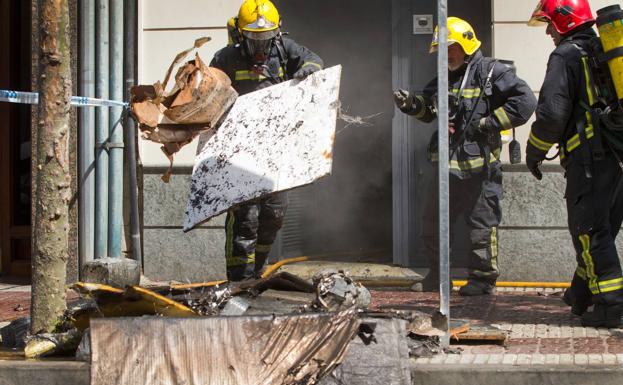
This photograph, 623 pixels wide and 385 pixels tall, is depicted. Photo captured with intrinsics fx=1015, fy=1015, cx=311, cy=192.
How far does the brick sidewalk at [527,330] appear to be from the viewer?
5031 millimetres

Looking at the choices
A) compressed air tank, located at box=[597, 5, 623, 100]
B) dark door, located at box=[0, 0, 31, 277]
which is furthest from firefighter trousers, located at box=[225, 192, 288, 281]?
dark door, located at box=[0, 0, 31, 277]

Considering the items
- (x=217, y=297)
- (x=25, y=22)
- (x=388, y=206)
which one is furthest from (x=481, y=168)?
(x=25, y=22)

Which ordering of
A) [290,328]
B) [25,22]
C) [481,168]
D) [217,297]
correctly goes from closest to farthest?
[290,328] → [217,297] → [481,168] → [25,22]

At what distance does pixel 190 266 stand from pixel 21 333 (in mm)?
3113

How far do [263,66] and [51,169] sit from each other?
7.47 feet

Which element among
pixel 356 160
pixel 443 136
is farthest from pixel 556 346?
pixel 356 160

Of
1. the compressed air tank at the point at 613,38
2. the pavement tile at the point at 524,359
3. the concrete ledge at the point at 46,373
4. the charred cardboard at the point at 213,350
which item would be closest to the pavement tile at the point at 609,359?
the pavement tile at the point at 524,359

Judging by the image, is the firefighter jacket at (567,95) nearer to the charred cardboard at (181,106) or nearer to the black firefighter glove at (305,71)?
the black firefighter glove at (305,71)

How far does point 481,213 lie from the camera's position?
752 cm

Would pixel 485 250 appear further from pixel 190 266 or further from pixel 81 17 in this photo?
pixel 81 17

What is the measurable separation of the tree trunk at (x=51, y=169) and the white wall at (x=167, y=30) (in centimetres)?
333

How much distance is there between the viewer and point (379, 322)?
494cm

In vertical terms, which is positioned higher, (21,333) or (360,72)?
(360,72)

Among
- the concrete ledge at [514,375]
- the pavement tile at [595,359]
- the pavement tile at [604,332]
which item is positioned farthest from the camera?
the pavement tile at [604,332]
